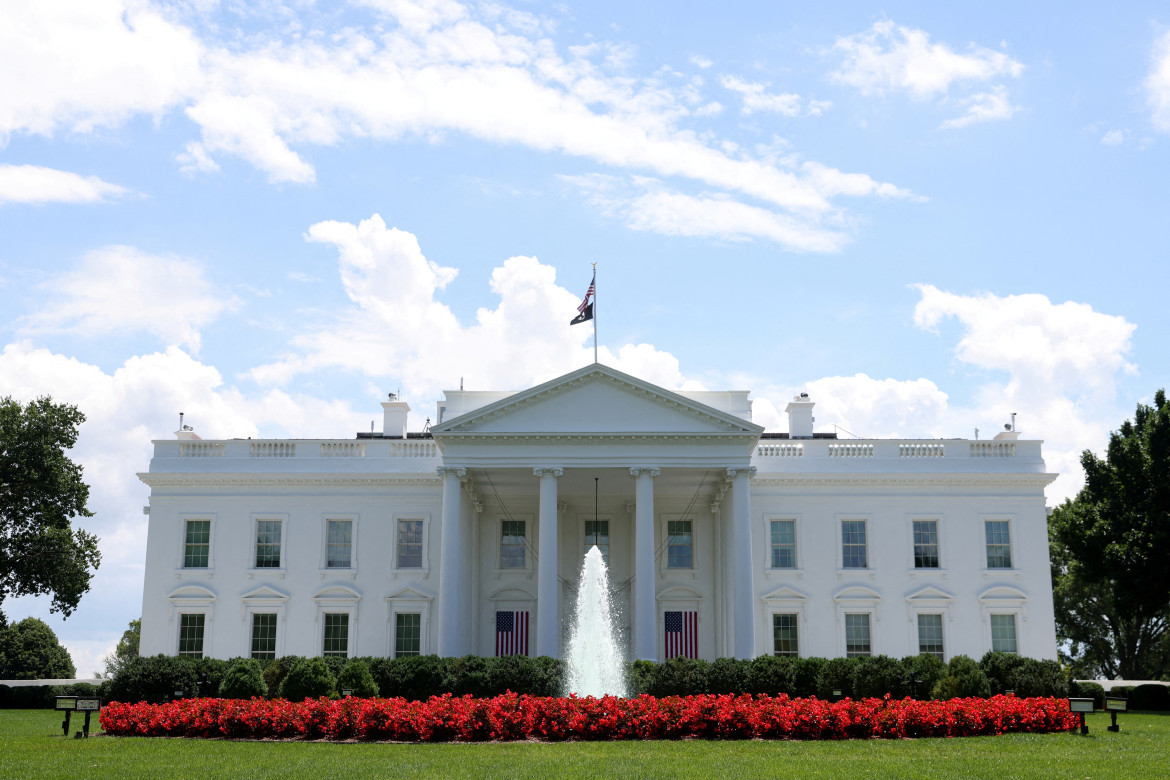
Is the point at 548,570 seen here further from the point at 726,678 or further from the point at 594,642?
the point at 726,678

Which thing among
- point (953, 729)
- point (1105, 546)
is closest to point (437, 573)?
point (953, 729)

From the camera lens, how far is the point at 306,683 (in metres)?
24.8

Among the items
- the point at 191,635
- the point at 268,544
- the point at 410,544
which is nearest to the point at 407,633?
the point at 410,544

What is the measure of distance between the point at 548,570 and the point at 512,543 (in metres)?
6.10

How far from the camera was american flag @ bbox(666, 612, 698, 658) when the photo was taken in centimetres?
3791

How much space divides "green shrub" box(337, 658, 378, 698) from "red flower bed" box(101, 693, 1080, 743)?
413cm

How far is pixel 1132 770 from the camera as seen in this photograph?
16.9 metres

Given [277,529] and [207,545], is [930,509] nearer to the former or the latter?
[277,529]

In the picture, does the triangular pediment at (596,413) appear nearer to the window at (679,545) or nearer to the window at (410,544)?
the window at (410,544)

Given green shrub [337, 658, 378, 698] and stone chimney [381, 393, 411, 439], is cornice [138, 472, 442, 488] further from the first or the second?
green shrub [337, 658, 378, 698]

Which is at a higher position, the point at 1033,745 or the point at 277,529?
the point at 277,529

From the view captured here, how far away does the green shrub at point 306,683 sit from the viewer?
976 inches

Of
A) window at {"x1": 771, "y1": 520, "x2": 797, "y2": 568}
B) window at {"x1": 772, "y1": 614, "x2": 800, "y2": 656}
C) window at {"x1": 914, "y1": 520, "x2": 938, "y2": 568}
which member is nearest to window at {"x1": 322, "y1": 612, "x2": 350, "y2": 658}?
window at {"x1": 772, "y1": 614, "x2": 800, "y2": 656}

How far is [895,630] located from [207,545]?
24067mm
